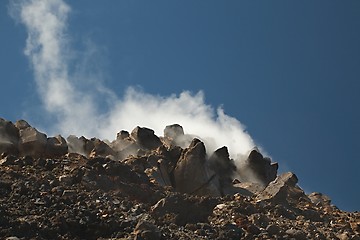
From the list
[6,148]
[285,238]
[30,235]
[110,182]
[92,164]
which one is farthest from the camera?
[6,148]

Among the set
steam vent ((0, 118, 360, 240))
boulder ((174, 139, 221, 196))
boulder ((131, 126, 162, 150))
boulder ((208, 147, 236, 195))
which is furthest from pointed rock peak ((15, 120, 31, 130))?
boulder ((208, 147, 236, 195))

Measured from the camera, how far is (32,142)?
41.7 metres

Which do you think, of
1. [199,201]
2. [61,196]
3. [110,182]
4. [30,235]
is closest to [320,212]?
[199,201]

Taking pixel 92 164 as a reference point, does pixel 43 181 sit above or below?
below

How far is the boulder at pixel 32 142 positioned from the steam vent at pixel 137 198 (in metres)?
0.06

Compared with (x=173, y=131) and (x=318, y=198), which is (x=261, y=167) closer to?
(x=318, y=198)

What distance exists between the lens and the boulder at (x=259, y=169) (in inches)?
2024

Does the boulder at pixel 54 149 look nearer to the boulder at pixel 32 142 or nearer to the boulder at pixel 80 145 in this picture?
the boulder at pixel 32 142

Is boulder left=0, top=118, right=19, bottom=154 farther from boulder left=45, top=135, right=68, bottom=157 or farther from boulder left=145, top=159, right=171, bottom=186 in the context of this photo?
boulder left=145, top=159, right=171, bottom=186

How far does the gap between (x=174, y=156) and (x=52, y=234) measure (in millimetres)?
18347

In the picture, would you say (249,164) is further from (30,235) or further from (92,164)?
(30,235)

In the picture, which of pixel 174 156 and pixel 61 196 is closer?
pixel 61 196

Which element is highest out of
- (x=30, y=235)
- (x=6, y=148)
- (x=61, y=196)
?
(x=6, y=148)

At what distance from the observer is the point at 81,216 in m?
29.0
